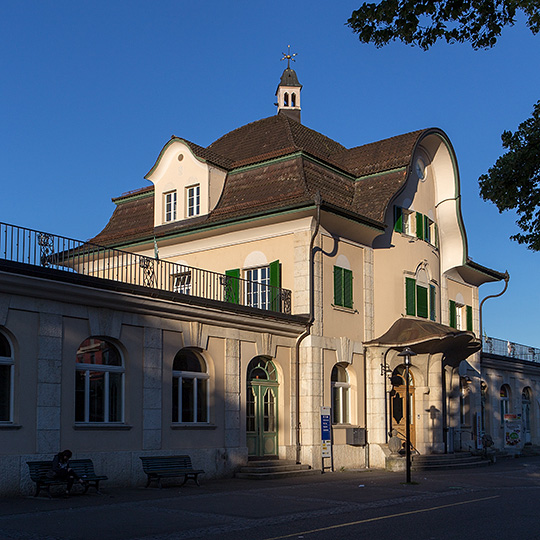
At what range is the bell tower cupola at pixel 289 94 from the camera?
34.9 meters

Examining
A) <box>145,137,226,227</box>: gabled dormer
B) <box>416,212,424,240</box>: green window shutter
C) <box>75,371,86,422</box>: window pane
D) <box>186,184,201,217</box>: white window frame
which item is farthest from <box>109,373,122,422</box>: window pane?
<box>416,212,424,240</box>: green window shutter

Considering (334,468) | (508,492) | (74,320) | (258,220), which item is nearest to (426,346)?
(334,468)

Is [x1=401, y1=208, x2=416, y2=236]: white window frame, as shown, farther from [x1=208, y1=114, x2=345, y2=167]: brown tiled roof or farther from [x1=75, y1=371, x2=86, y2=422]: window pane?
[x1=75, y1=371, x2=86, y2=422]: window pane

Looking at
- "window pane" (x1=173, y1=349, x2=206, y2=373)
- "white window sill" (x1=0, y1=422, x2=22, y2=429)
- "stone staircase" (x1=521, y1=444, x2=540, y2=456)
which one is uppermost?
"window pane" (x1=173, y1=349, x2=206, y2=373)

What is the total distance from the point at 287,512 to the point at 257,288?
1145 centimetres

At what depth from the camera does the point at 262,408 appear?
23.2 meters

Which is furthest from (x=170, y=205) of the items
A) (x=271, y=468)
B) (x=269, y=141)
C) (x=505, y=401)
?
(x=505, y=401)

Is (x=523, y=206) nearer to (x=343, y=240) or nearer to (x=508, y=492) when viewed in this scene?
(x=508, y=492)

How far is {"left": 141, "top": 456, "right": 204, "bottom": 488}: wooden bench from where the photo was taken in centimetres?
1831

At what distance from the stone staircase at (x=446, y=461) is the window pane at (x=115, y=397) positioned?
33.3 ft

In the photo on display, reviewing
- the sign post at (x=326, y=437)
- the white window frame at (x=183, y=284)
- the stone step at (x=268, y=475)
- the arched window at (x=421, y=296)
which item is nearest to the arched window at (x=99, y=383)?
the stone step at (x=268, y=475)

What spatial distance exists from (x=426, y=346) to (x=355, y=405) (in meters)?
3.01

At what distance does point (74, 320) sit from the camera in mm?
17906

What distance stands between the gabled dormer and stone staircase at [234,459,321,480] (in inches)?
341
